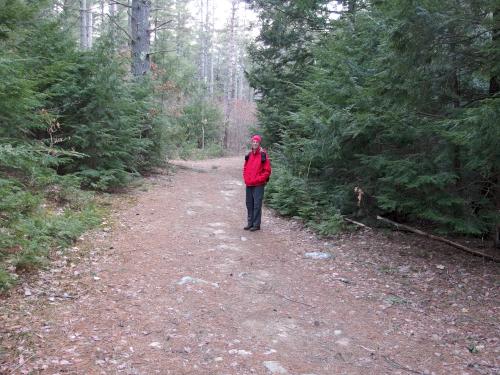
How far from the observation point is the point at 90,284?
5.39 m

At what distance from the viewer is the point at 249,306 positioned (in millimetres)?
5191

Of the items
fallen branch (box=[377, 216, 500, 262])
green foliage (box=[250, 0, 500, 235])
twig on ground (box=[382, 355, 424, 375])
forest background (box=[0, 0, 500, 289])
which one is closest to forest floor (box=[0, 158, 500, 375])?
twig on ground (box=[382, 355, 424, 375])

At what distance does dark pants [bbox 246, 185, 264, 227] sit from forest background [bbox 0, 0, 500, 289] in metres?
1.28

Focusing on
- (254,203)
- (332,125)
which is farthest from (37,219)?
(332,125)

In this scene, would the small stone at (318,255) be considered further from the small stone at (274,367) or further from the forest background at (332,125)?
the small stone at (274,367)

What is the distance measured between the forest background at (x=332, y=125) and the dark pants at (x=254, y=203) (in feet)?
4.20

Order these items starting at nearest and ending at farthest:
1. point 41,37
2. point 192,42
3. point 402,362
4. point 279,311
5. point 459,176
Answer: point 402,362, point 279,311, point 459,176, point 41,37, point 192,42

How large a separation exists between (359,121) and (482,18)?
2590 millimetres

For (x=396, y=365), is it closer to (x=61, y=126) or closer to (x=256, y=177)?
(x=256, y=177)

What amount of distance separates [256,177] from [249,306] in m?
3.96

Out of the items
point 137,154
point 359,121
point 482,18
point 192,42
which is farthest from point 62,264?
point 192,42

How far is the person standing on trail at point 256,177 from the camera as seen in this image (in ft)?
28.6

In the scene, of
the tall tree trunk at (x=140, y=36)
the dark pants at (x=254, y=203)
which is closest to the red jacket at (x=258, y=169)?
the dark pants at (x=254, y=203)

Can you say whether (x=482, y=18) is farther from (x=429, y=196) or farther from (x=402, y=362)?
(x=402, y=362)
